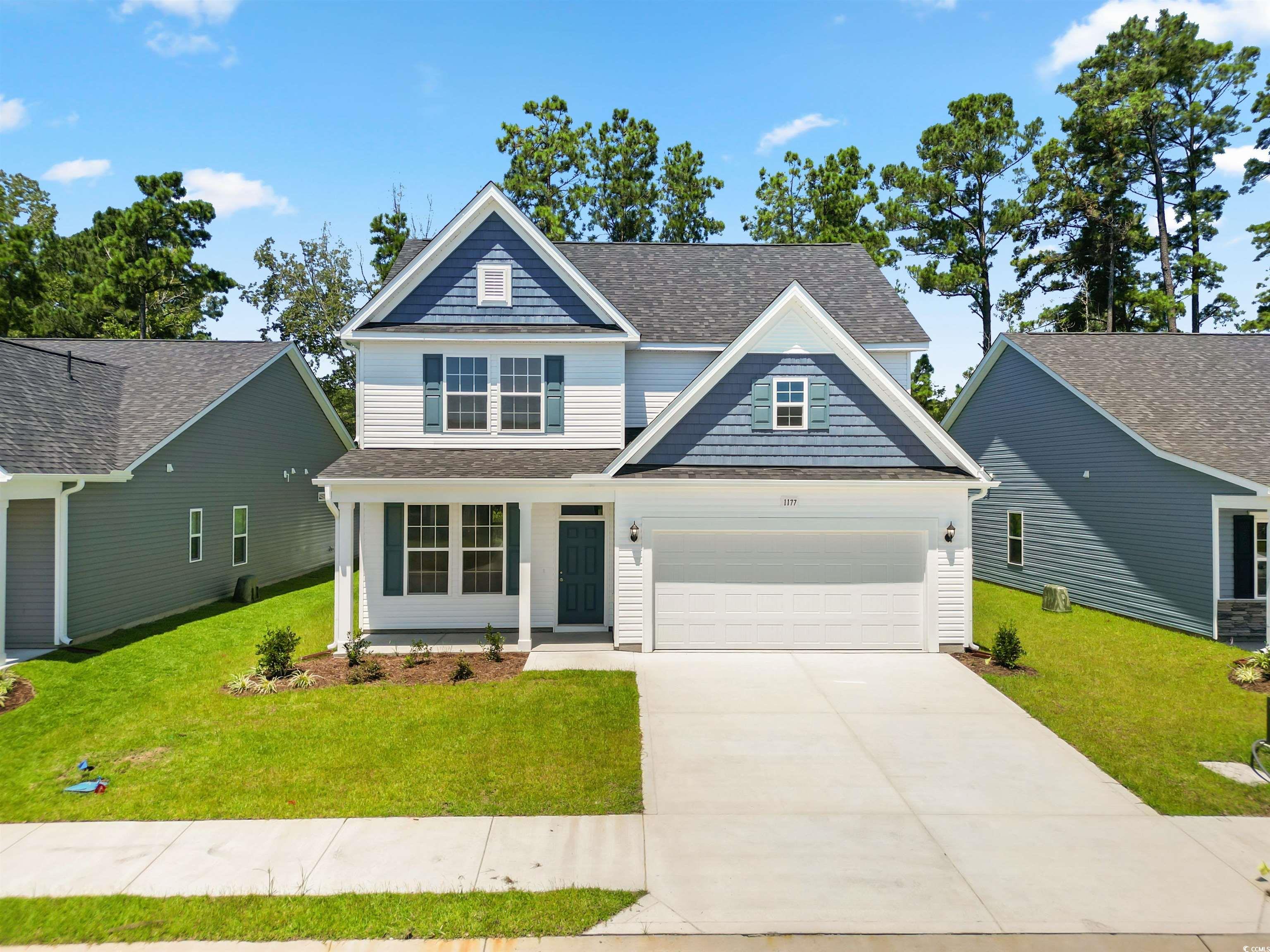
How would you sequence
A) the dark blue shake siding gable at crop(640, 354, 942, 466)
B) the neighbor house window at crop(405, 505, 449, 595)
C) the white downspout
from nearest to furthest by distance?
1. the white downspout
2. the dark blue shake siding gable at crop(640, 354, 942, 466)
3. the neighbor house window at crop(405, 505, 449, 595)

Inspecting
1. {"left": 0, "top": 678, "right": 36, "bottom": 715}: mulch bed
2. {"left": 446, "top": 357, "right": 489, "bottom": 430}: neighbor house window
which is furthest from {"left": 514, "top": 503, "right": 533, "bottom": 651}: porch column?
{"left": 0, "top": 678, "right": 36, "bottom": 715}: mulch bed

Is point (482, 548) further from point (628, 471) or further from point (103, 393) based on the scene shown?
point (103, 393)

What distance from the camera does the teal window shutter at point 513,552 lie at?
13.6 meters

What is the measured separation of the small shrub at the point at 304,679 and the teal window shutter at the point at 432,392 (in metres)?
5.14

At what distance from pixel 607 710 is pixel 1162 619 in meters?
12.4

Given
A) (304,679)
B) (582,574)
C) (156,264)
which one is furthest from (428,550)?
(156,264)

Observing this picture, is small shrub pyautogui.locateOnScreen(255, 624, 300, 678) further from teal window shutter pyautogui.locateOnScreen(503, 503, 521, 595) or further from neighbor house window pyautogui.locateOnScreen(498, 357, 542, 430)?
neighbor house window pyautogui.locateOnScreen(498, 357, 542, 430)

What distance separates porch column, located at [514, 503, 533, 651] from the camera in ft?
41.7

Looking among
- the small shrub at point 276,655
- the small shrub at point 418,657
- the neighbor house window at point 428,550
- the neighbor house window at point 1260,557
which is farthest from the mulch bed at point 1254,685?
the small shrub at point 276,655

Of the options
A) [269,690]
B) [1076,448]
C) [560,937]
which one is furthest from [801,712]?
[1076,448]

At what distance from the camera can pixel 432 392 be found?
46.2 feet

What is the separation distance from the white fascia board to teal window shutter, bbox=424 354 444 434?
5.65 metres

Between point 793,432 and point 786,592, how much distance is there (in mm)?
2907

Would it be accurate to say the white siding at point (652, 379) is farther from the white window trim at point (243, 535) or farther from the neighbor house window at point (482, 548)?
the white window trim at point (243, 535)
